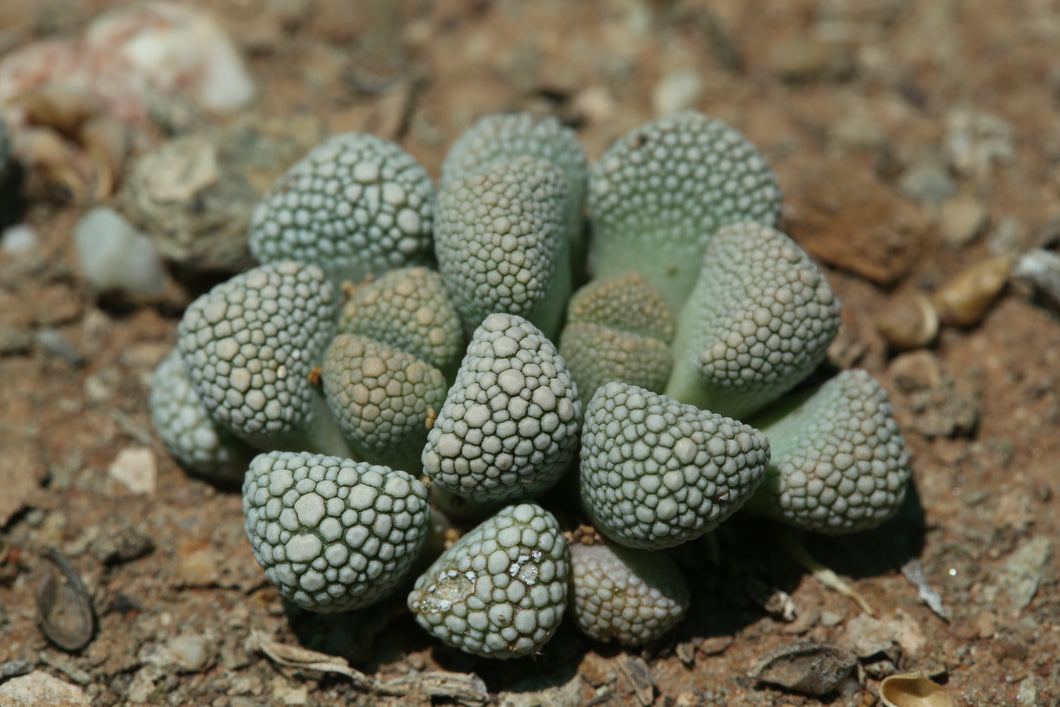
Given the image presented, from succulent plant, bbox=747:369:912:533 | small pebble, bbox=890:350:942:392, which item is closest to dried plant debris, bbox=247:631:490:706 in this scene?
succulent plant, bbox=747:369:912:533

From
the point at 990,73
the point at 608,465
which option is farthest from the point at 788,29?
the point at 608,465

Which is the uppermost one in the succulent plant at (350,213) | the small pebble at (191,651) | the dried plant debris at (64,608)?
the succulent plant at (350,213)

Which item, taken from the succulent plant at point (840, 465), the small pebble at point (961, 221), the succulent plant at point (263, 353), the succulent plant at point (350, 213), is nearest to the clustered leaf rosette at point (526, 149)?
the succulent plant at point (350, 213)

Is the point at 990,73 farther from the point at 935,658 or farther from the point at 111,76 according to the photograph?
the point at 111,76

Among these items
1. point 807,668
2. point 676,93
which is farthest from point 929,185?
point 807,668

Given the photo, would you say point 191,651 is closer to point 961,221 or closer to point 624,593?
point 624,593

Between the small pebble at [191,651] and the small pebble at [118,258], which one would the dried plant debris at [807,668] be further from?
the small pebble at [118,258]

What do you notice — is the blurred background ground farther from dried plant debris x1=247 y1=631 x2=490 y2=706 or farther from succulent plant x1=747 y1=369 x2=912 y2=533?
succulent plant x1=747 y1=369 x2=912 y2=533

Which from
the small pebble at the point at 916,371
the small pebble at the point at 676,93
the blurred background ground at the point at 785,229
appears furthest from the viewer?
the small pebble at the point at 676,93
